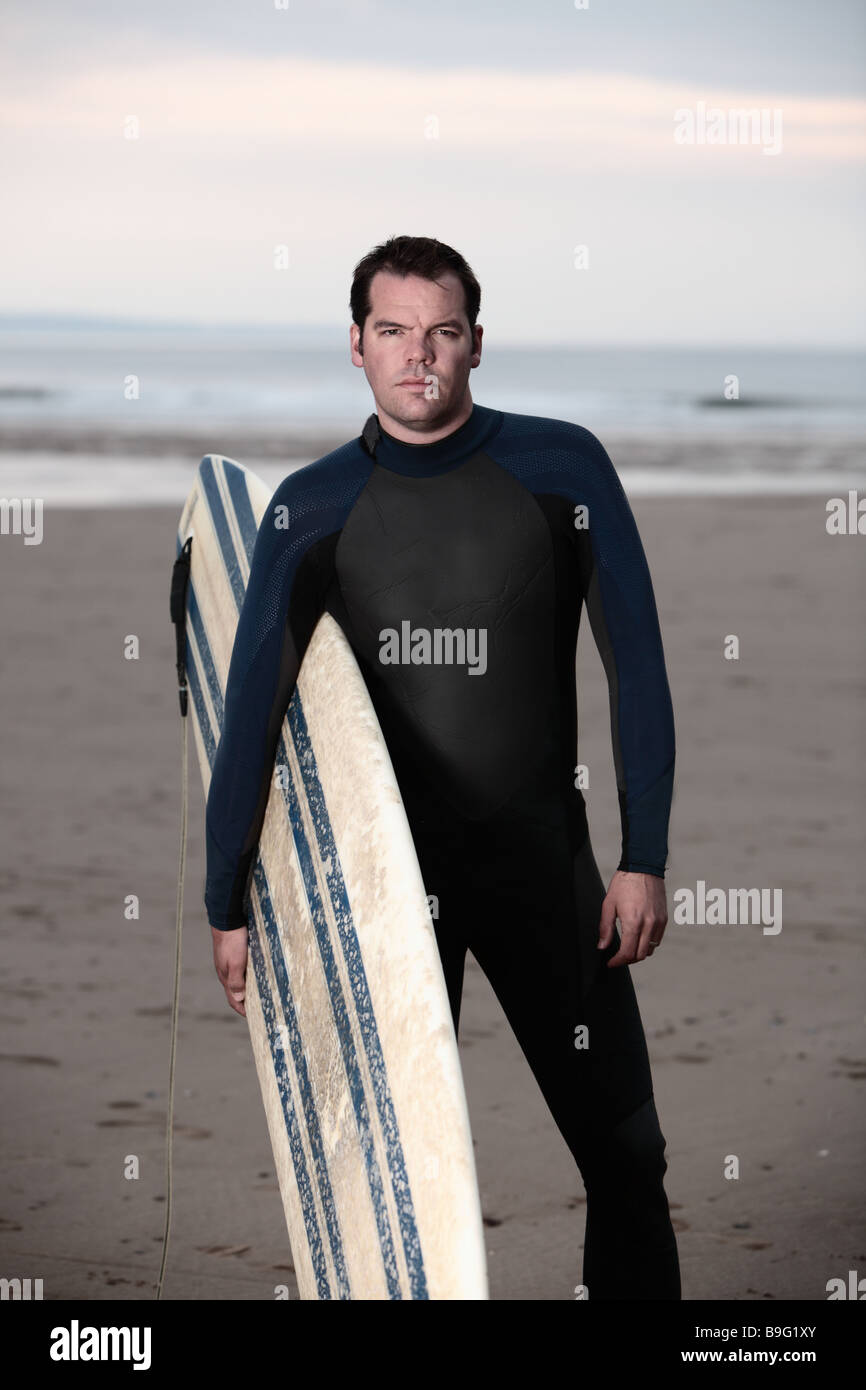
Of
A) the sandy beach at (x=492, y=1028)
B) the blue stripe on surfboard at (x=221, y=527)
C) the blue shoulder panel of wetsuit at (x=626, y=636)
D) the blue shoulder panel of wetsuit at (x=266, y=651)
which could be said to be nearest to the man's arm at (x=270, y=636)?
the blue shoulder panel of wetsuit at (x=266, y=651)

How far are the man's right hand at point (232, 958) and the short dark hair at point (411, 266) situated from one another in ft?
3.14

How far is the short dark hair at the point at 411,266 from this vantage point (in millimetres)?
2223

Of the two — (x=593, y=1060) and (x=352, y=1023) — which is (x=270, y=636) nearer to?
(x=352, y=1023)

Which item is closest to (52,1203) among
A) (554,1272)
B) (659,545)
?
(554,1272)

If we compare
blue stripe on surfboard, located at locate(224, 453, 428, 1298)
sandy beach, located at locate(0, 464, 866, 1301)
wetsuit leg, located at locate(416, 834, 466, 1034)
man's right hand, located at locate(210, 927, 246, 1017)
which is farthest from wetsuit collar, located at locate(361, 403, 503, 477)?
sandy beach, located at locate(0, 464, 866, 1301)

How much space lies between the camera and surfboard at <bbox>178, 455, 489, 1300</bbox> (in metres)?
1.89

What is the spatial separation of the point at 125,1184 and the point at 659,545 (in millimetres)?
8623

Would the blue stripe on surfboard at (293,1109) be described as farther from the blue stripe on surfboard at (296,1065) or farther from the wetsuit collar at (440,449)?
the wetsuit collar at (440,449)

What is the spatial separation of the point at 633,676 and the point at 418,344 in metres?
0.54

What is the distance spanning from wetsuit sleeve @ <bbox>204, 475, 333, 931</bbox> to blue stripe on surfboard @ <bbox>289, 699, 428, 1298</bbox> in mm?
64

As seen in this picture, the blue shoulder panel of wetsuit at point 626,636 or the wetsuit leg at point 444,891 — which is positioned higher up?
the blue shoulder panel of wetsuit at point 626,636

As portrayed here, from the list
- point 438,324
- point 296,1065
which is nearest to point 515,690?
point 438,324
